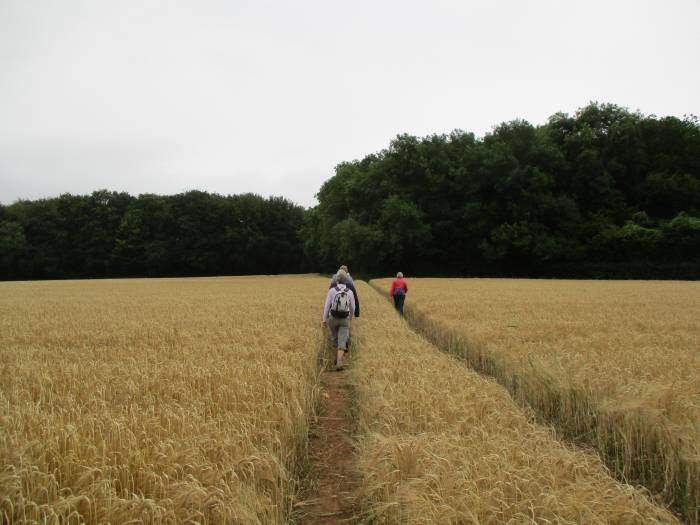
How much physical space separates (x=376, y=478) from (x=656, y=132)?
73221 mm

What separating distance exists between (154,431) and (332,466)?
1945 mm

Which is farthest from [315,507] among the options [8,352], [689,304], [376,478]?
[689,304]

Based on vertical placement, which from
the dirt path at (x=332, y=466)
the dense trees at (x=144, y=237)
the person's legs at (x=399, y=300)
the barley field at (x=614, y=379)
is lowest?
the dirt path at (x=332, y=466)

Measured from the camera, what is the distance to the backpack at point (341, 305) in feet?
31.6

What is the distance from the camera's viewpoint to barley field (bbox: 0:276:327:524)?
3027 millimetres

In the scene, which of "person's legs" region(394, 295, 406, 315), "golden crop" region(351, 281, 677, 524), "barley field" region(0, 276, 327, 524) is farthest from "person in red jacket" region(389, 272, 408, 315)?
"golden crop" region(351, 281, 677, 524)

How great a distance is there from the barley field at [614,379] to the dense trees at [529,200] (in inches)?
1688

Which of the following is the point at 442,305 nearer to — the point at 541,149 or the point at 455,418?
the point at 455,418

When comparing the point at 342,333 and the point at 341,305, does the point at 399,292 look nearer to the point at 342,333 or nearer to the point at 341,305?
the point at 342,333

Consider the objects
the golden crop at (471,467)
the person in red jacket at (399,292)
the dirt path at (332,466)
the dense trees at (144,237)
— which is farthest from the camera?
the dense trees at (144,237)

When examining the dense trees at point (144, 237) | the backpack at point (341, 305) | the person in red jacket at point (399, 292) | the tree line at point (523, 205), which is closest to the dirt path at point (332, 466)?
the backpack at point (341, 305)

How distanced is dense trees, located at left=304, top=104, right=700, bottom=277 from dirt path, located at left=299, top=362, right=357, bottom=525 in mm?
48592

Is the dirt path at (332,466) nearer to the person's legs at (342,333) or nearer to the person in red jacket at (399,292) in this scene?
the person's legs at (342,333)

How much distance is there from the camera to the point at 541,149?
194 feet
